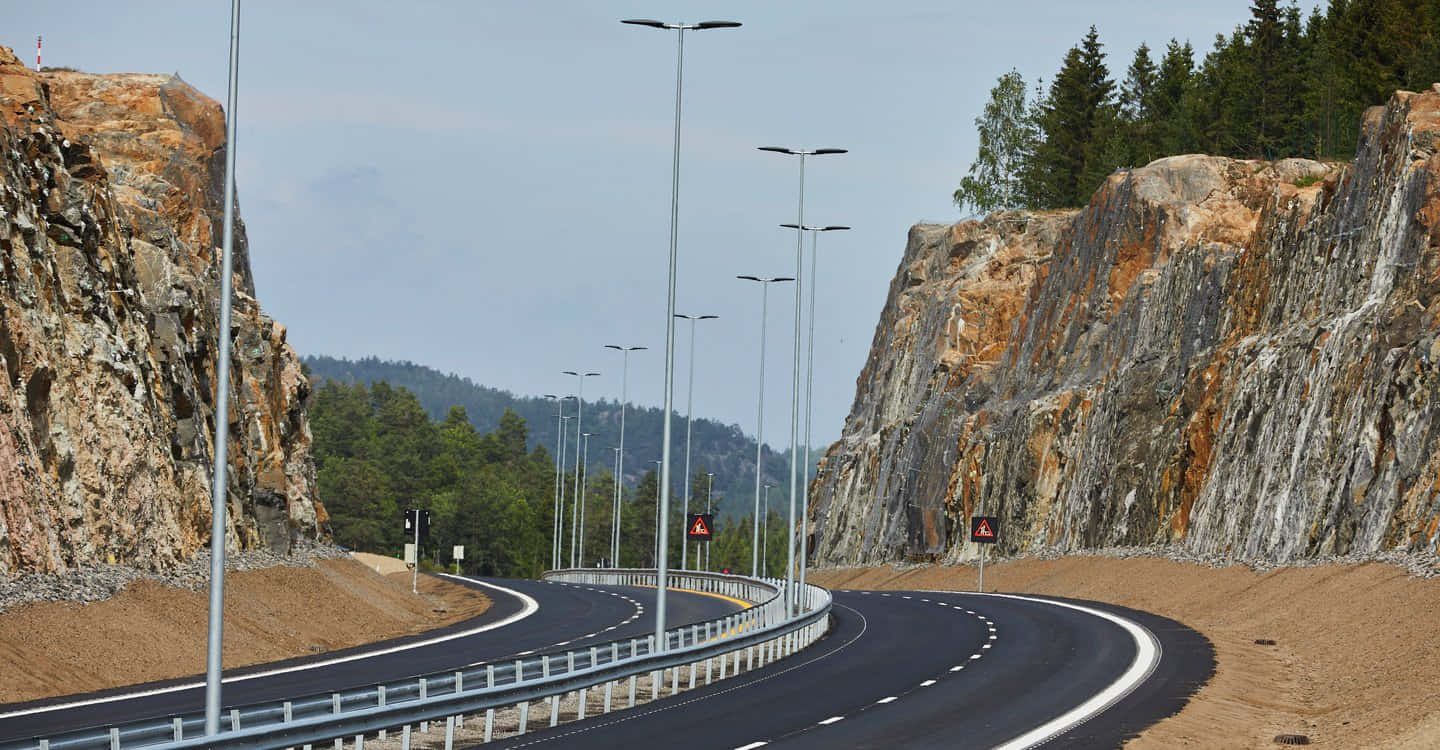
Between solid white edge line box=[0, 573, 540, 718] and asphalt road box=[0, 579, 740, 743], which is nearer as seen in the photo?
asphalt road box=[0, 579, 740, 743]

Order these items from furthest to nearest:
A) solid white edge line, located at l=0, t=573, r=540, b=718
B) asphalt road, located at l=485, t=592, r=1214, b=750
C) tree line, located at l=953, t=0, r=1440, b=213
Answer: tree line, located at l=953, t=0, r=1440, b=213, solid white edge line, located at l=0, t=573, r=540, b=718, asphalt road, located at l=485, t=592, r=1214, b=750

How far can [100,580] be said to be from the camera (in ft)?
121

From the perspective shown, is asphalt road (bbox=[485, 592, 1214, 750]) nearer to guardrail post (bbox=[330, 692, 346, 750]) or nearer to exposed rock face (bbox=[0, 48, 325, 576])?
guardrail post (bbox=[330, 692, 346, 750])

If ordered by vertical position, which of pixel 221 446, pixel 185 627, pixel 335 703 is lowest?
pixel 185 627

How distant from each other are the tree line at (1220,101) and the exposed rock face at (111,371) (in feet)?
165

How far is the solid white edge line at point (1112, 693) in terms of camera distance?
2366 centimetres

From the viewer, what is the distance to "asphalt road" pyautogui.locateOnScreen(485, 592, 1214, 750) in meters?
23.8

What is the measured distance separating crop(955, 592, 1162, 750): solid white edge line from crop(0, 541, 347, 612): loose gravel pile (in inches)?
699

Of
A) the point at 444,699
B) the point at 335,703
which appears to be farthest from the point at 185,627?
the point at 335,703

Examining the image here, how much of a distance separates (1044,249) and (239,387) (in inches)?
2305

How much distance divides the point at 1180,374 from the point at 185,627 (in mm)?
42868

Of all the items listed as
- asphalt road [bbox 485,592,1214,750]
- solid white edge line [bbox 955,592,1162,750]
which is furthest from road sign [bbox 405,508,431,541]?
solid white edge line [bbox 955,592,1162,750]

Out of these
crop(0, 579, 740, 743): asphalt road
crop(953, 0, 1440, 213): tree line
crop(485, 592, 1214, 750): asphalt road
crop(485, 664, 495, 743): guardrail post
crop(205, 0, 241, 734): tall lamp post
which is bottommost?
crop(0, 579, 740, 743): asphalt road

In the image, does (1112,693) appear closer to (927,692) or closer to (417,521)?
(927,692)
